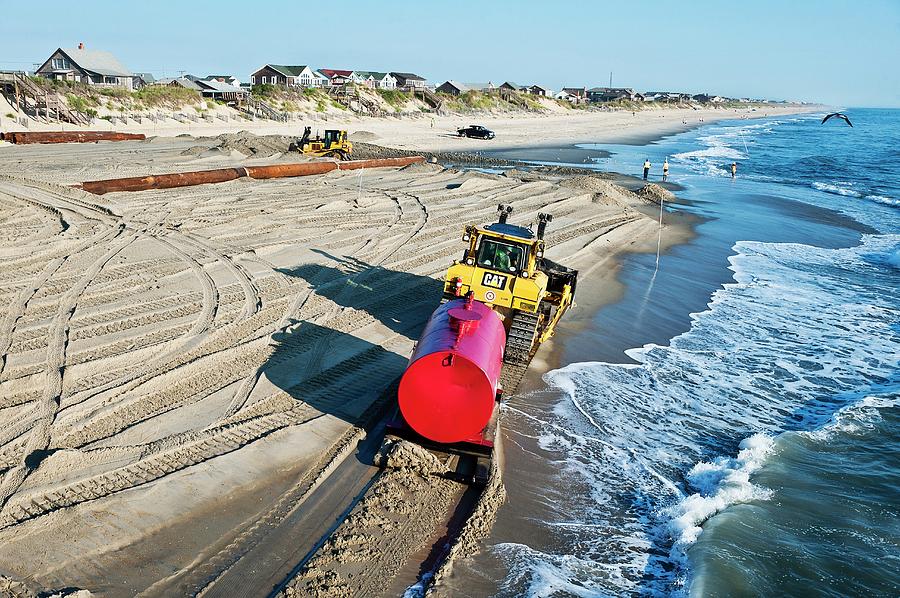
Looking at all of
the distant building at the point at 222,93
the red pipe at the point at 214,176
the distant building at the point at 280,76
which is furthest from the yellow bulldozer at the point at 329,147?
the distant building at the point at 280,76

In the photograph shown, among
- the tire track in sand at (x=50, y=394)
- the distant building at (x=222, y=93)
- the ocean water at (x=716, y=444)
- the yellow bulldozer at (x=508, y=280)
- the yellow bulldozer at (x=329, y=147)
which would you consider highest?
the distant building at (x=222, y=93)

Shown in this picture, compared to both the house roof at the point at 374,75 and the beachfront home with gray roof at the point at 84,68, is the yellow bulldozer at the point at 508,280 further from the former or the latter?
the house roof at the point at 374,75

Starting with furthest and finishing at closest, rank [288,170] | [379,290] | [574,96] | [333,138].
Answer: [574,96]
[333,138]
[288,170]
[379,290]

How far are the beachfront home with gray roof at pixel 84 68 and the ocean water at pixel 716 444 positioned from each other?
5848cm

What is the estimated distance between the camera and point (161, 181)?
24344mm

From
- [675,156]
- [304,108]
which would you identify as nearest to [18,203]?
[304,108]

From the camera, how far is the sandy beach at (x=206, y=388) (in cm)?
696

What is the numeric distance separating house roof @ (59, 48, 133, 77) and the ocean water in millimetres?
58512

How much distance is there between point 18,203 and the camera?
1980 cm

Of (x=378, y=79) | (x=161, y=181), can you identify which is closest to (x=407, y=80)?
(x=378, y=79)

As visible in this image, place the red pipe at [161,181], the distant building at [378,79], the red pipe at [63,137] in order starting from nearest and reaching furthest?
the red pipe at [161,181]
the red pipe at [63,137]
the distant building at [378,79]

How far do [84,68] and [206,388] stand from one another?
207ft

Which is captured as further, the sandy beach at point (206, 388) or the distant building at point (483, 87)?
the distant building at point (483, 87)

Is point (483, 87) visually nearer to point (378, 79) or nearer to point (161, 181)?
point (378, 79)
